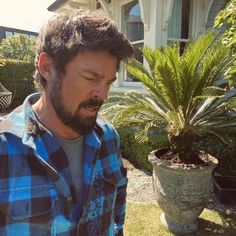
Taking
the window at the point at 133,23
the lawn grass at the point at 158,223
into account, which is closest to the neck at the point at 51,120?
the lawn grass at the point at 158,223

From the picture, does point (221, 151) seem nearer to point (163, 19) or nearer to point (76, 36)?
point (163, 19)

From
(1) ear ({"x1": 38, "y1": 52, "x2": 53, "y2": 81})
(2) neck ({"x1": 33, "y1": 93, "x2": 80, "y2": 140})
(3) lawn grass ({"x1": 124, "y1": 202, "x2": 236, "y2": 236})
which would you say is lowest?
(3) lawn grass ({"x1": 124, "y1": 202, "x2": 236, "y2": 236})

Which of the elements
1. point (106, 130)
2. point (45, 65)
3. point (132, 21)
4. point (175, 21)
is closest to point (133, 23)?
point (132, 21)

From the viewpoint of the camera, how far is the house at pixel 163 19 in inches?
258

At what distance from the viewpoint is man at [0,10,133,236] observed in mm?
1368

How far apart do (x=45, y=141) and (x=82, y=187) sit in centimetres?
29

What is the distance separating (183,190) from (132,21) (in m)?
5.41

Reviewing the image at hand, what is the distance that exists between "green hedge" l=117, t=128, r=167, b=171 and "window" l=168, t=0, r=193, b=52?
2.28 meters

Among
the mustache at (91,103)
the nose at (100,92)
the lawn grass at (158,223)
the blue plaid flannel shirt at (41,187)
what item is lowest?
the lawn grass at (158,223)

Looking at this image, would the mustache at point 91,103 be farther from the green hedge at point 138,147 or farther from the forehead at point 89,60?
the green hedge at point 138,147

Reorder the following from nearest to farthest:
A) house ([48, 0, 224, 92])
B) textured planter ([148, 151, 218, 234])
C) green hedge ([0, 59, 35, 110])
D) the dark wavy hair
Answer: the dark wavy hair
textured planter ([148, 151, 218, 234])
house ([48, 0, 224, 92])
green hedge ([0, 59, 35, 110])

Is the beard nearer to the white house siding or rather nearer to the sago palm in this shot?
the sago palm

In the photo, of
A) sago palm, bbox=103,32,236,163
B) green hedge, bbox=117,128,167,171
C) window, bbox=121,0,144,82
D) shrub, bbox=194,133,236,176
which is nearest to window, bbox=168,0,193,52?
window, bbox=121,0,144,82

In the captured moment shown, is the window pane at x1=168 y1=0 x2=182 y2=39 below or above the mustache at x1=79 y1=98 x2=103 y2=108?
above
